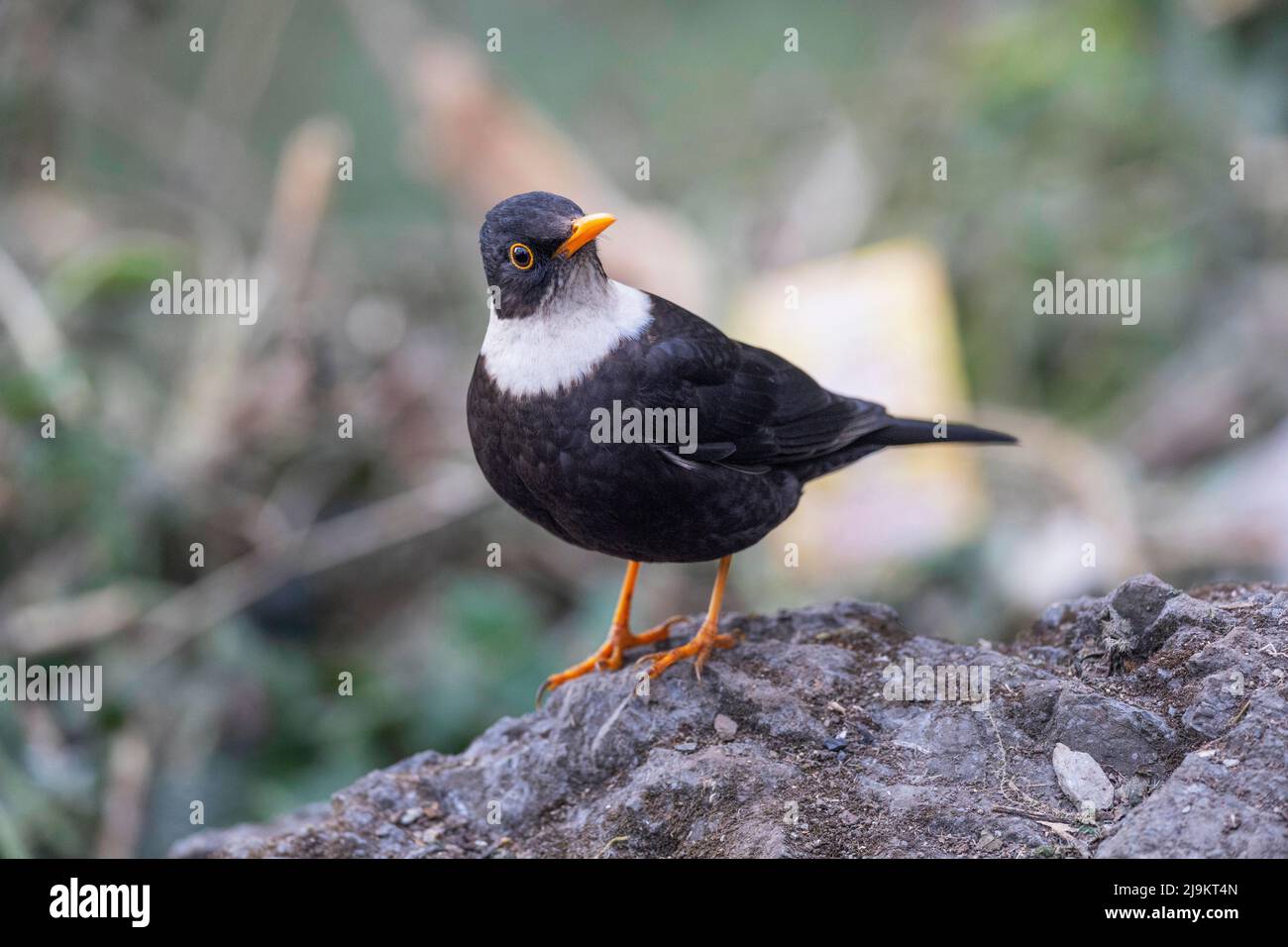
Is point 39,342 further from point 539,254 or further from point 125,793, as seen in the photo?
point 539,254

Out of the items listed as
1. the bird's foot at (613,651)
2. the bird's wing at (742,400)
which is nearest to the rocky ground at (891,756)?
the bird's foot at (613,651)

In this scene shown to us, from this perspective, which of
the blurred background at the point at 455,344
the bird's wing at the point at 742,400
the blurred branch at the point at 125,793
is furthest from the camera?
the blurred background at the point at 455,344

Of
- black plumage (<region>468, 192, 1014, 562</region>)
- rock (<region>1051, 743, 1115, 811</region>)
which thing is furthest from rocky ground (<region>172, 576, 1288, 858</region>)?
black plumage (<region>468, 192, 1014, 562</region>)

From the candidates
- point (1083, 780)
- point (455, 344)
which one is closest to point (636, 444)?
point (1083, 780)

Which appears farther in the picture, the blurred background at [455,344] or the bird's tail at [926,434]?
the blurred background at [455,344]

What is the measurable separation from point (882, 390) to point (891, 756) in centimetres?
457

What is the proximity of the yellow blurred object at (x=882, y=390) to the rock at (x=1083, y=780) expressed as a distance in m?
4.27

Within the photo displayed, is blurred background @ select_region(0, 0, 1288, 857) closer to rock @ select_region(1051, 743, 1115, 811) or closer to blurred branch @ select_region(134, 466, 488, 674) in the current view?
blurred branch @ select_region(134, 466, 488, 674)

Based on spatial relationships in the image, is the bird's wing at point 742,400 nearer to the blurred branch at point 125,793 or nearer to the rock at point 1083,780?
the rock at point 1083,780

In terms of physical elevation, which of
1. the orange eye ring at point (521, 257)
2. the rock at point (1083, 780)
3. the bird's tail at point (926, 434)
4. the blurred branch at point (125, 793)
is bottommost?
the blurred branch at point (125, 793)

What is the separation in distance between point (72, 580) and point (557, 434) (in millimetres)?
4285

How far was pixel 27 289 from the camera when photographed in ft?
23.6

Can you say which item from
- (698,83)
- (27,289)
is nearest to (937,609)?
(27,289)

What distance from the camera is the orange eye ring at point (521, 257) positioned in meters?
3.84
